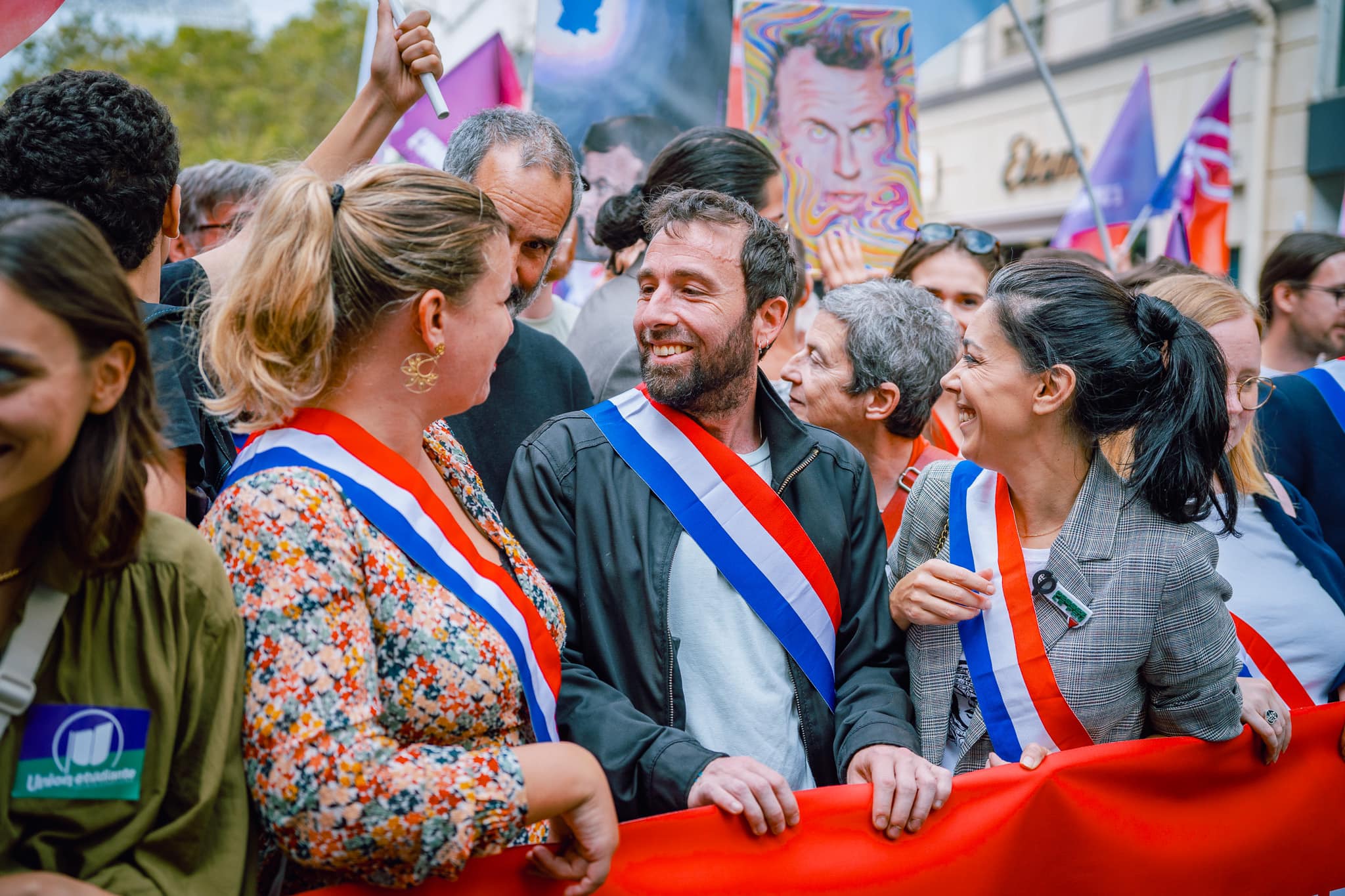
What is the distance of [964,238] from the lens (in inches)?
177

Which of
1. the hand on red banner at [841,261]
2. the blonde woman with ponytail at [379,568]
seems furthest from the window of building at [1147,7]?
the blonde woman with ponytail at [379,568]

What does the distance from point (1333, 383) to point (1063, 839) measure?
241 centimetres

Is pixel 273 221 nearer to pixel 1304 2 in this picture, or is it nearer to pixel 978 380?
pixel 978 380

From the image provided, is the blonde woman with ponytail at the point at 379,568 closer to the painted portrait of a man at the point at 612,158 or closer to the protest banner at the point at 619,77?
the painted portrait of a man at the point at 612,158

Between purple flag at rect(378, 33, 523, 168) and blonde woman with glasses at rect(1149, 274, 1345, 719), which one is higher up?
purple flag at rect(378, 33, 523, 168)

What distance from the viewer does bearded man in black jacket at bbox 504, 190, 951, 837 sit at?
240cm

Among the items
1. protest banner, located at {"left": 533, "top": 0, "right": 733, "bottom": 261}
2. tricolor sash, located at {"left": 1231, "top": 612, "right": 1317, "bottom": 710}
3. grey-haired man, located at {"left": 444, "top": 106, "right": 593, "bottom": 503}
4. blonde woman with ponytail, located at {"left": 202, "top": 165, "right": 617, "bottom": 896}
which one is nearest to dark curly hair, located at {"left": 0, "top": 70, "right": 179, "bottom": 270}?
blonde woman with ponytail, located at {"left": 202, "top": 165, "right": 617, "bottom": 896}

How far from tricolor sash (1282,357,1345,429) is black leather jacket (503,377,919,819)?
6.98 feet

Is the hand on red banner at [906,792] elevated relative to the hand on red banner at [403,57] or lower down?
lower down

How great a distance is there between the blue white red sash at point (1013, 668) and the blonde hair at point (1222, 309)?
104 cm

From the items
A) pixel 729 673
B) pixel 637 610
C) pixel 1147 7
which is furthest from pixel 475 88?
pixel 1147 7

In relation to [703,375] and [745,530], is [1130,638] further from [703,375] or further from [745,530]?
[703,375]

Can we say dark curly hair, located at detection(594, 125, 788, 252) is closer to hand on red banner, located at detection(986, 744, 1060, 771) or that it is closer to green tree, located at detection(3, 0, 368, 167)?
hand on red banner, located at detection(986, 744, 1060, 771)

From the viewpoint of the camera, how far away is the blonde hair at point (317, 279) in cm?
187
